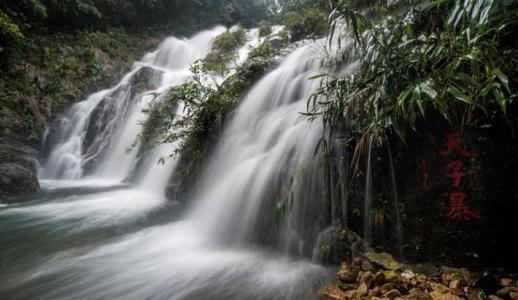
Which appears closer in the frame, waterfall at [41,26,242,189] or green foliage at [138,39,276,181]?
green foliage at [138,39,276,181]

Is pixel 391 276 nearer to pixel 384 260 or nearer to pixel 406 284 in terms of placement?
pixel 406 284

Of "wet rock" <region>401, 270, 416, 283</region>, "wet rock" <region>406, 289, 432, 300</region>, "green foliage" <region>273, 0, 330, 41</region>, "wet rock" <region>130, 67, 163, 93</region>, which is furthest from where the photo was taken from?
"wet rock" <region>130, 67, 163, 93</region>

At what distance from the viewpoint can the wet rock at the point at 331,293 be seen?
86.5 inches

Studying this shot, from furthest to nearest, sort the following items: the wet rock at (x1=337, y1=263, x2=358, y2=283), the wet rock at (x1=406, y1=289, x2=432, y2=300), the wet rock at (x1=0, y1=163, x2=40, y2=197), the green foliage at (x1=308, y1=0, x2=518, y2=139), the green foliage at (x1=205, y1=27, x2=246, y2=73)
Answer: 1. the green foliage at (x1=205, y1=27, x2=246, y2=73)
2. the wet rock at (x1=0, y1=163, x2=40, y2=197)
3. the wet rock at (x1=337, y1=263, x2=358, y2=283)
4. the wet rock at (x1=406, y1=289, x2=432, y2=300)
5. the green foliage at (x1=308, y1=0, x2=518, y2=139)

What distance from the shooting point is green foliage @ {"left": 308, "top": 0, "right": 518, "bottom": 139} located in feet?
6.15

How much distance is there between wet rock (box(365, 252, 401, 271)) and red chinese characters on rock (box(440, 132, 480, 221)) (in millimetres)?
579

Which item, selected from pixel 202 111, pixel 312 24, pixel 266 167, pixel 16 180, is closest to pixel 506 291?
pixel 266 167

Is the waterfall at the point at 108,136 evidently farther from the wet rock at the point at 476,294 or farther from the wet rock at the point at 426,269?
the wet rock at the point at 476,294

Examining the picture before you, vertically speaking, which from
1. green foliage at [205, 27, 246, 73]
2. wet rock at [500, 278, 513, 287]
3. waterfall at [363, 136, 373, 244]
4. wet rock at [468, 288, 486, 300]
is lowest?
wet rock at [468, 288, 486, 300]

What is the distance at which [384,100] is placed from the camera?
7.55ft

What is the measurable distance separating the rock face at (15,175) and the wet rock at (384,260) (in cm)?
678

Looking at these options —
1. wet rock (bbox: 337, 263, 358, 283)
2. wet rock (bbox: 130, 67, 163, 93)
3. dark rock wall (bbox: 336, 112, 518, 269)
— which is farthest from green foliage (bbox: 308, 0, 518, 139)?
wet rock (bbox: 130, 67, 163, 93)

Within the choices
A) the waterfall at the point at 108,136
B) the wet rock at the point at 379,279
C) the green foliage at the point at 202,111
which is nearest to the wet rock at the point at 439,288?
the wet rock at the point at 379,279

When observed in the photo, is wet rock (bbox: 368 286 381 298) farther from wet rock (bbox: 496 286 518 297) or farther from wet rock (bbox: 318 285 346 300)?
wet rock (bbox: 496 286 518 297)
